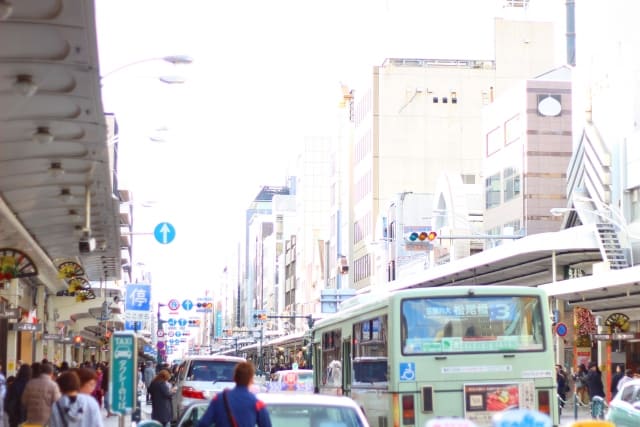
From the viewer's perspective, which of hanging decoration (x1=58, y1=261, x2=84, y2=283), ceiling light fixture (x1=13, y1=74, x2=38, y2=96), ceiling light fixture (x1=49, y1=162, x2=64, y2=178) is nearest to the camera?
ceiling light fixture (x1=13, y1=74, x2=38, y2=96)

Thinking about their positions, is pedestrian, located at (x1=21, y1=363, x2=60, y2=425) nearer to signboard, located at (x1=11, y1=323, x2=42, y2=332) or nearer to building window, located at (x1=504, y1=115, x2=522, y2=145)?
signboard, located at (x1=11, y1=323, x2=42, y2=332)

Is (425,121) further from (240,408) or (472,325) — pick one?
(240,408)

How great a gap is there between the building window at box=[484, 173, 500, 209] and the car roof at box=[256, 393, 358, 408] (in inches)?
2568

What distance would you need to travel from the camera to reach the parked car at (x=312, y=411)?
12391 millimetres

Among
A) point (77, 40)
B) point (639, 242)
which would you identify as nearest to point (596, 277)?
point (639, 242)

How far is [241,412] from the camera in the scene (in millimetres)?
11906

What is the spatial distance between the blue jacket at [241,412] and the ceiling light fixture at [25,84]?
18.9ft

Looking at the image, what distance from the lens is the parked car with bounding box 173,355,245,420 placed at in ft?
95.1

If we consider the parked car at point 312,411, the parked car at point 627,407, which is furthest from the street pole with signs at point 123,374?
the parked car at point 627,407

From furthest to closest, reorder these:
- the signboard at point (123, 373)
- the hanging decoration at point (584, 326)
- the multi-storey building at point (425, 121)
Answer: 1. the multi-storey building at point (425, 121)
2. the hanging decoration at point (584, 326)
3. the signboard at point (123, 373)

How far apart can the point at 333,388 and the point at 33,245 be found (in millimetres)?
10949

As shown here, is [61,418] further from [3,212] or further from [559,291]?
[559,291]

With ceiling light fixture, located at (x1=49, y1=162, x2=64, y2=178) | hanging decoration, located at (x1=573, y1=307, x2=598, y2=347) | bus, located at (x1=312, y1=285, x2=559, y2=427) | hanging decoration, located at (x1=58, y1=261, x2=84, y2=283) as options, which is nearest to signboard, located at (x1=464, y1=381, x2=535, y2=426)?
bus, located at (x1=312, y1=285, x2=559, y2=427)

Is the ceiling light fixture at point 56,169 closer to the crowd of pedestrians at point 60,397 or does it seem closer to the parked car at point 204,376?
the crowd of pedestrians at point 60,397
